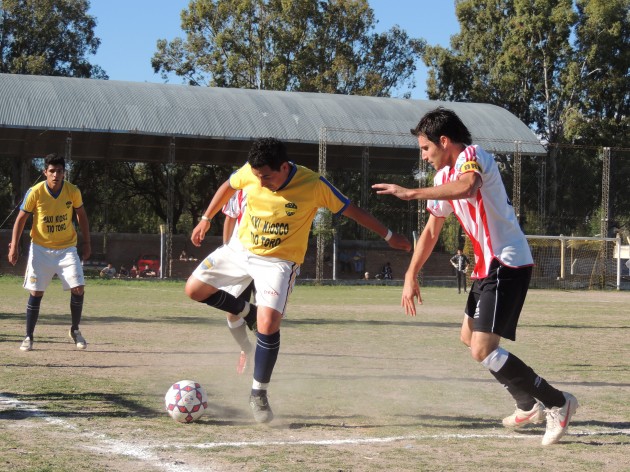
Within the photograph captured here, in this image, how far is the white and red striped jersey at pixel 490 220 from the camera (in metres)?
5.88

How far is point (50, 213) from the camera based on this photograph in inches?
429

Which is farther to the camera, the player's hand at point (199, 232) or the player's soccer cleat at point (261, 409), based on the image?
the player's hand at point (199, 232)

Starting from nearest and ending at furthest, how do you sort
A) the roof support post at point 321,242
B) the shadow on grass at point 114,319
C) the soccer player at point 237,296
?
the soccer player at point 237,296, the shadow on grass at point 114,319, the roof support post at point 321,242

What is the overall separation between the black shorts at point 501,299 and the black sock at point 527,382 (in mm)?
194

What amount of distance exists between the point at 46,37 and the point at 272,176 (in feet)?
183

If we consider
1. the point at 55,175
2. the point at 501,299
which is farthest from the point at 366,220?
the point at 55,175

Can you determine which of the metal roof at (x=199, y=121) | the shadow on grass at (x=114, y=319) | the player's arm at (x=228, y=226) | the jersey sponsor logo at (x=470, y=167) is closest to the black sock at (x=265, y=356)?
the jersey sponsor logo at (x=470, y=167)

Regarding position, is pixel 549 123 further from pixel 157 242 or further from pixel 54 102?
pixel 54 102

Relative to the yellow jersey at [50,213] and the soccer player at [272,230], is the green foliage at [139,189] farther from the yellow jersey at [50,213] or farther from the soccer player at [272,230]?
the soccer player at [272,230]

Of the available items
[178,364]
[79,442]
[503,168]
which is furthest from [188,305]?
[503,168]

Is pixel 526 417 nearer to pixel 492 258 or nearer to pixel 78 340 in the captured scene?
pixel 492 258

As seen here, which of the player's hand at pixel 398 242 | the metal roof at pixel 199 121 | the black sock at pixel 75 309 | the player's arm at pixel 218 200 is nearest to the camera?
the player's hand at pixel 398 242

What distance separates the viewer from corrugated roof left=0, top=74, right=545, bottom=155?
38406mm

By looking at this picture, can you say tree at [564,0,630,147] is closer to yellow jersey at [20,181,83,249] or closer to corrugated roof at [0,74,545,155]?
corrugated roof at [0,74,545,155]
